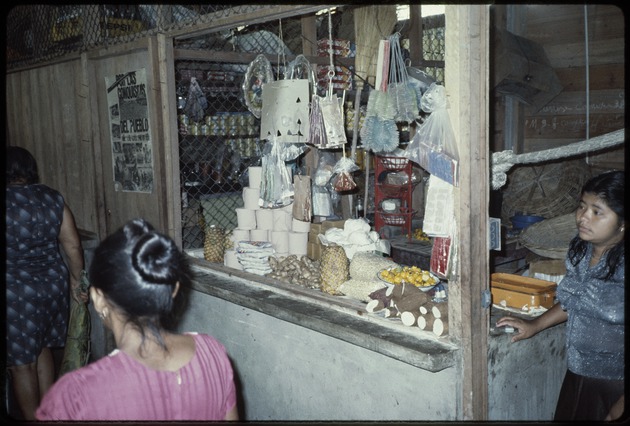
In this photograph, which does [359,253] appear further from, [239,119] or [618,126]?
[618,126]

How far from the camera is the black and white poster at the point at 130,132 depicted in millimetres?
4723

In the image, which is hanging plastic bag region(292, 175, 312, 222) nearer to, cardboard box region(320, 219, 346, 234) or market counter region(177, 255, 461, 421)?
cardboard box region(320, 219, 346, 234)

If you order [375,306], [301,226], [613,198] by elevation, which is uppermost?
[613,198]

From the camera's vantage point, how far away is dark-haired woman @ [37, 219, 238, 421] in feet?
5.81

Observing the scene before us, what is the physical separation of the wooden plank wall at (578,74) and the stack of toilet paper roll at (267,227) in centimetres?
482

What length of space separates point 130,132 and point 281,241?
1686 millimetres

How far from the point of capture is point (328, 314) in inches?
137

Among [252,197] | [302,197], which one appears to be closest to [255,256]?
[252,197]

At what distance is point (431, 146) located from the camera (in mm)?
2777

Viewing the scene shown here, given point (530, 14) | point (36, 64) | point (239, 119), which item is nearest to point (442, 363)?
point (239, 119)

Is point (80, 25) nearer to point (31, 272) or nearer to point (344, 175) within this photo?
point (31, 272)

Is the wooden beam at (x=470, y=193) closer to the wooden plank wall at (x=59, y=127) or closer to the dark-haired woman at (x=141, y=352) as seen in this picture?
the dark-haired woman at (x=141, y=352)

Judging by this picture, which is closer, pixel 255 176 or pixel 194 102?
pixel 255 176

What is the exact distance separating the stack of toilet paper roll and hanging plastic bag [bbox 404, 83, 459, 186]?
5.77 feet
